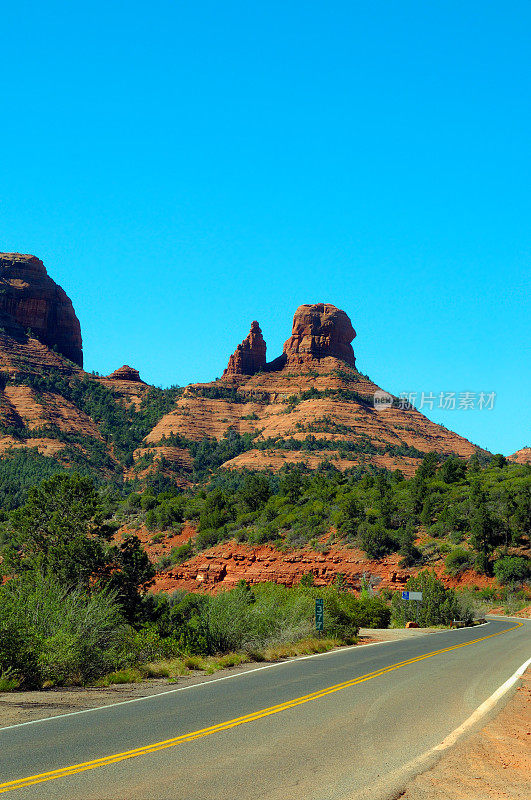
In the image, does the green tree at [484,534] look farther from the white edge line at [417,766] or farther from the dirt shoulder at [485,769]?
the dirt shoulder at [485,769]

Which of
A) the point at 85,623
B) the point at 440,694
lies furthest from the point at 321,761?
the point at 85,623

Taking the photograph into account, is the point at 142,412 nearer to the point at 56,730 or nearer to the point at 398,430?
the point at 398,430

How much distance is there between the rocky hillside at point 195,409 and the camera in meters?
134

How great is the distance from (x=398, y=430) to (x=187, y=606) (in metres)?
118

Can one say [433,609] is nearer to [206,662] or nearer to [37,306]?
[206,662]

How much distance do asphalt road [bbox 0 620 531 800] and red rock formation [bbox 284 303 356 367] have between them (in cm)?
16497

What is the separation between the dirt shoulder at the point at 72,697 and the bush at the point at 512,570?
39.7 metres

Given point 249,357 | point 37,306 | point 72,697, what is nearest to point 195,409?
point 249,357

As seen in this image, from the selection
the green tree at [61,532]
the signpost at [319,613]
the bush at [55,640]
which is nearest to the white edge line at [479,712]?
the bush at [55,640]

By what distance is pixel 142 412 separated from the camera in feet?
551

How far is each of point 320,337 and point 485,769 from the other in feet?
574

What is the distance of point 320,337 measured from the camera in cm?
18112

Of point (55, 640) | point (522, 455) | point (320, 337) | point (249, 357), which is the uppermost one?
point (320, 337)

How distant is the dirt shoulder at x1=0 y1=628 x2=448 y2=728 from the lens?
10.9 metres
